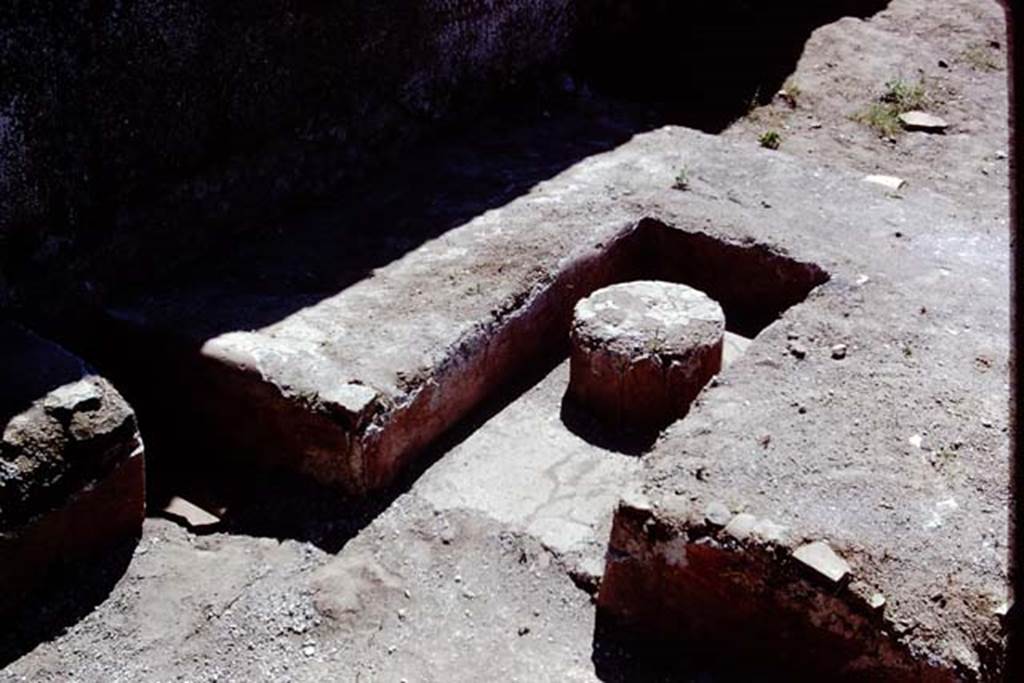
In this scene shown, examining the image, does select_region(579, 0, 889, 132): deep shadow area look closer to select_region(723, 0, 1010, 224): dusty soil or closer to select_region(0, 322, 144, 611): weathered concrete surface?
select_region(723, 0, 1010, 224): dusty soil

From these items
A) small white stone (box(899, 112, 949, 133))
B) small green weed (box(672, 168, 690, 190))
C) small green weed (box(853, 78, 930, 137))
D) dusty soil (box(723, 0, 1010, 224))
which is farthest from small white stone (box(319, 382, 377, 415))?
small white stone (box(899, 112, 949, 133))

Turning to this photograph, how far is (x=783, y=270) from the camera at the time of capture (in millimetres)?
4684

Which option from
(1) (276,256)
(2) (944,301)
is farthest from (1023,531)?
(1) (276,256)

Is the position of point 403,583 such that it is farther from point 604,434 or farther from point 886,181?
point 886,181

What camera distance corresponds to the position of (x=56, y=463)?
327 cm

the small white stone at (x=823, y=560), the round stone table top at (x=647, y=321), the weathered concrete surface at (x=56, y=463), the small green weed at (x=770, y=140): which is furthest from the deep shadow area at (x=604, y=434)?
the small green weed at (x=770, y=140)

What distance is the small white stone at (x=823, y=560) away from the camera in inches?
115

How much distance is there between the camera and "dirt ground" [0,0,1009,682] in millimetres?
3279

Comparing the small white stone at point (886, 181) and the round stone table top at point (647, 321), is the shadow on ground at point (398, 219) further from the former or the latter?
the small white stone at point (886, 181)

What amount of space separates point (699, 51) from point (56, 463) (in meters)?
5.66

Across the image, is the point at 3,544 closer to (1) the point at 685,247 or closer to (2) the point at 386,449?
(2) the point at 386,449

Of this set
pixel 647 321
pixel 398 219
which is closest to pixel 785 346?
pixel 647 321

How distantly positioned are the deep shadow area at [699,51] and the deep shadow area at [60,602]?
14.3ft

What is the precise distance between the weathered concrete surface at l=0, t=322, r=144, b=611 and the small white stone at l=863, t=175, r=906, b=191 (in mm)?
3826
